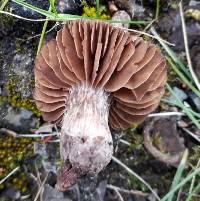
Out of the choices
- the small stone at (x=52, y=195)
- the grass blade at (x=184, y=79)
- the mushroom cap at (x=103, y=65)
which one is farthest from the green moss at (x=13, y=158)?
the grass blade at (x=184, y=79)

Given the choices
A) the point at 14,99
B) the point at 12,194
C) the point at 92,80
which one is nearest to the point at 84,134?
the point at 92,80

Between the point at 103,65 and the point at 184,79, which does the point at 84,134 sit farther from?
the point at 184,79

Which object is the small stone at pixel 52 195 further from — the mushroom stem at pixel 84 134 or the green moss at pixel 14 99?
the green moss at pixel 14 99

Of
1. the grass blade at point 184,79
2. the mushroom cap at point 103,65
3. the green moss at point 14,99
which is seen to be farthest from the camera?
the green moss at point 14,99

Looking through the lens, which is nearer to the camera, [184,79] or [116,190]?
[184,79]

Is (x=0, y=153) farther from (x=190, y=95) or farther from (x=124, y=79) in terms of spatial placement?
(x=190, y=95)

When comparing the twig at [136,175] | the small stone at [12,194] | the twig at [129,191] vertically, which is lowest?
the small stone at [12,194]

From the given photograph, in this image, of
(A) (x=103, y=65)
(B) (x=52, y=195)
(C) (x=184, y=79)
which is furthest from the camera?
(B) (x=52, y=195)
